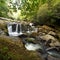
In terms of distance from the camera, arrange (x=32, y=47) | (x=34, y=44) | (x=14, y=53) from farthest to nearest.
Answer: (x=34, y=44)
(x=32, y=47)
(x=14, y=53)

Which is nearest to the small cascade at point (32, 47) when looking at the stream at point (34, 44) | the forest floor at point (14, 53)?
the stream at point (34, 44)

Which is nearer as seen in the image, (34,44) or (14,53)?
(14,53)

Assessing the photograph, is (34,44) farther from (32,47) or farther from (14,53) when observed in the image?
(14,53)

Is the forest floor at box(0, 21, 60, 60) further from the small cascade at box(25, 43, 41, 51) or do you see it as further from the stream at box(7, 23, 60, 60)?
the small cascade at box(25, 43, 41, 51)

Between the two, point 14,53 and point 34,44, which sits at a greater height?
point 14,53

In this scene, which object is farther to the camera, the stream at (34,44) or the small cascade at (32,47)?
the small cascade at (32,47)

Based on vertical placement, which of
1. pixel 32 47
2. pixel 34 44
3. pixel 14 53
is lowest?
pixel 34 44

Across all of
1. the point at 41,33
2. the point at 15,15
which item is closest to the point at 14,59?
the point at 41,33

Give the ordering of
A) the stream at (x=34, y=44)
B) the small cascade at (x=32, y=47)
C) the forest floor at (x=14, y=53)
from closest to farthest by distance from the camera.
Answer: the forest floor at (x=14, y=53) < the stream at (x=34, y=44) < the small cascade at (x=32, y=47)

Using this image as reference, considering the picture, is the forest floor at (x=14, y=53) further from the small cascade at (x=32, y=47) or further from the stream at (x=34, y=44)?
the small cascade at (x=32, y=47)

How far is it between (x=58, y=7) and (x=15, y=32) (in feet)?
17.5

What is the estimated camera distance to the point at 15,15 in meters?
30.4

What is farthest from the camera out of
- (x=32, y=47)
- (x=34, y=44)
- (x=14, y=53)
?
(x=34, y=44)

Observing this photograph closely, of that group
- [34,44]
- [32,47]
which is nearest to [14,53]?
[32,47]
